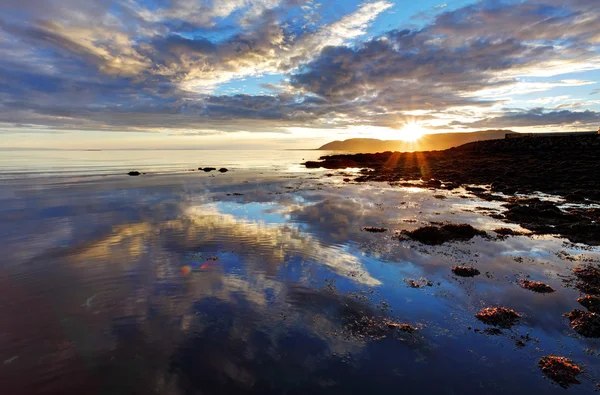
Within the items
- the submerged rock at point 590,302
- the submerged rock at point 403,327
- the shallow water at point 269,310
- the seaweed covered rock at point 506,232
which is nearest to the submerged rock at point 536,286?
the shallow water at point 269,310

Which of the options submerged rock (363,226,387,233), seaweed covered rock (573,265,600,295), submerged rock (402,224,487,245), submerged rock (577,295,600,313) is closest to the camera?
submerged rock (577,295,600,313)

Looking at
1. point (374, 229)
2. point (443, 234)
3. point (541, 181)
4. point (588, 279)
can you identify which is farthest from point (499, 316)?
point (541, 181)

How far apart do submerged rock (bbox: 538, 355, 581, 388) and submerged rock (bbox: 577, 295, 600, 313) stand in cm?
371

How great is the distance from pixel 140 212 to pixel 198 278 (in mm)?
16194

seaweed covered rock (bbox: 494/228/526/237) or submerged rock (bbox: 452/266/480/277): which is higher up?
seaweed covered rock (bbox: 494/228/526/237)

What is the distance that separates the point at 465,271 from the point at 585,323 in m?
4.33

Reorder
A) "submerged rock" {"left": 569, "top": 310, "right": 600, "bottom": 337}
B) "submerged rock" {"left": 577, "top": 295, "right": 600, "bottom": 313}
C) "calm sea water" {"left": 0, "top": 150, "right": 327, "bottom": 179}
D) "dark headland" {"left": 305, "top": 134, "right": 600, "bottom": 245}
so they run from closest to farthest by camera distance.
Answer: "submerged rock" {"left": 569, "top": 310, "right": 600, "bottom": 337}, "submerged rock" {"left": 577, "top": 295, "right": 600, "bottom": 313}, "dark headland" {"left": 305, "top": 134, "right": 600, "bottom": 245}, "calm sea water" {"left": 0, "top": 150, "right": 327, "bottom": 179}

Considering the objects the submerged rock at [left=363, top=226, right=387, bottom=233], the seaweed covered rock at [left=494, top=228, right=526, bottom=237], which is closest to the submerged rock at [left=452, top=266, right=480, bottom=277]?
the submerged rock at [left=363, top=226, right=387, bottom=233]

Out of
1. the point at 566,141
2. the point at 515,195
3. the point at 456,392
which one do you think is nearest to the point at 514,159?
the point at 566,141

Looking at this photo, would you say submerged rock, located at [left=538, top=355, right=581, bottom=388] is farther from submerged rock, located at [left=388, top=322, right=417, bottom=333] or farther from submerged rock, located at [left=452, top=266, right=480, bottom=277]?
submerged rock, located at [left=452, top=266, right=480, bottom=277]

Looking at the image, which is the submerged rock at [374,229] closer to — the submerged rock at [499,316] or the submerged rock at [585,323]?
the submerged rock at [499,316]

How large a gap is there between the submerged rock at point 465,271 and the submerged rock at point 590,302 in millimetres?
3398

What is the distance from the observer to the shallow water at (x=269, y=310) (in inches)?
285

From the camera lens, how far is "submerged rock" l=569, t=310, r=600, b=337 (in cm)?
874
